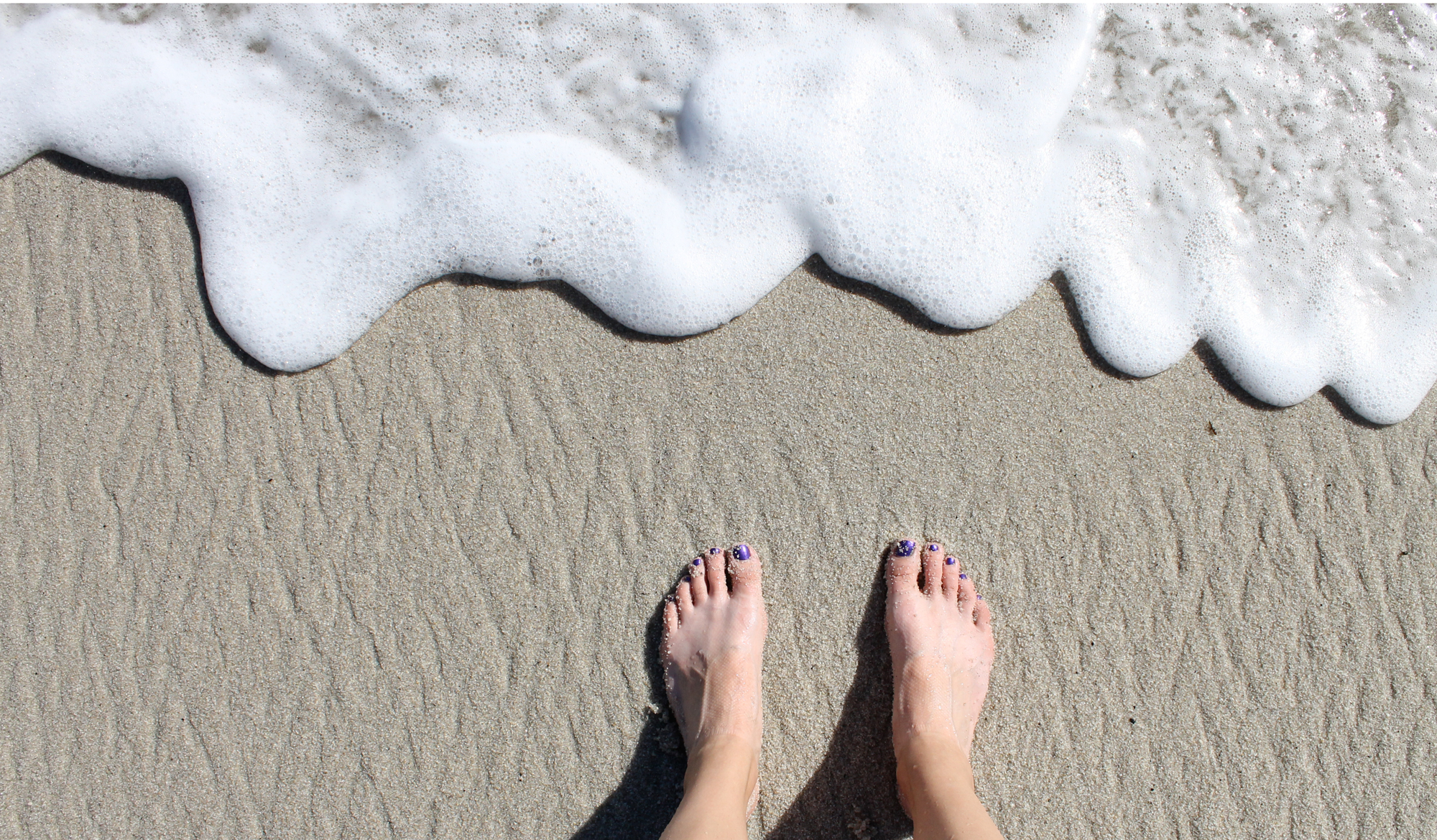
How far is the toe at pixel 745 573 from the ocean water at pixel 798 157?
2.11 feet

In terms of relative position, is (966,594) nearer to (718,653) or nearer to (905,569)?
(905,569)

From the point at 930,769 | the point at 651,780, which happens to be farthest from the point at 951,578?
the point at 651,780

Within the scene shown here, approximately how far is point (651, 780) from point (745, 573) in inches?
24.0

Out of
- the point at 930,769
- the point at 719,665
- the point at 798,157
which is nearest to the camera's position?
the point at 930,769

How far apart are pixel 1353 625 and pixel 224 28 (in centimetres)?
358

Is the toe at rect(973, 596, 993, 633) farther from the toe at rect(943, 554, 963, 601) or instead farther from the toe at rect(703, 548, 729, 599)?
the toe at rect(703, 548, 729, 599)

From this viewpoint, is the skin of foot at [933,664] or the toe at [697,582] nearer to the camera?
the skin of foot at [933,664]

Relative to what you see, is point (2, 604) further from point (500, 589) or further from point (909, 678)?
point (909, 678)

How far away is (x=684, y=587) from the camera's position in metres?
1.87

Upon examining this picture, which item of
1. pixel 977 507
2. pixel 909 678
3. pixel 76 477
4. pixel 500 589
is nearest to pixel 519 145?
pixel 500 589

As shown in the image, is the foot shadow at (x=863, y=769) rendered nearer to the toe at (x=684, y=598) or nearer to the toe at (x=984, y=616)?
the toe at (x=984, y=616)

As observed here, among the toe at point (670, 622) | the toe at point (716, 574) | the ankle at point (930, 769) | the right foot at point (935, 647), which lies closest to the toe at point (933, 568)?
the right foot at point (935, 647)

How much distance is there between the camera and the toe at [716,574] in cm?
186

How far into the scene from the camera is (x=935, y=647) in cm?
180
